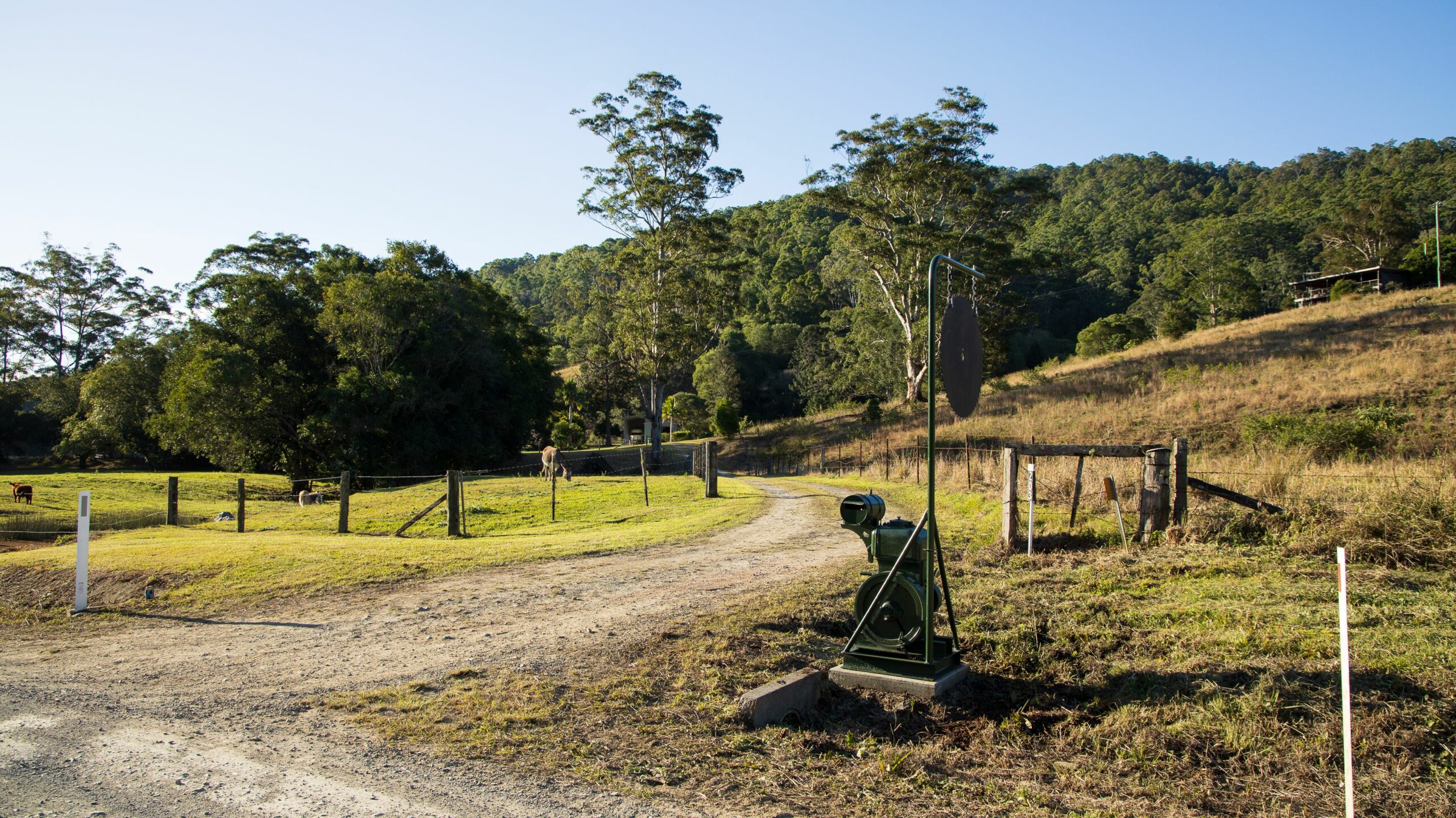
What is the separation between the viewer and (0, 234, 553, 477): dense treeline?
124ft

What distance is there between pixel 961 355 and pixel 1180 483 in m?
6.10

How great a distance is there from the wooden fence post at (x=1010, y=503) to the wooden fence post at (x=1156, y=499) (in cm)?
149

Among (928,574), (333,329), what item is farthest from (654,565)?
(333,329)

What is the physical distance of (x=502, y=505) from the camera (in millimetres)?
20984

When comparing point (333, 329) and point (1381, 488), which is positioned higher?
point (333, 329)

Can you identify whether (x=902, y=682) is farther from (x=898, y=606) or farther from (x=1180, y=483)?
(x=1180, y=483)

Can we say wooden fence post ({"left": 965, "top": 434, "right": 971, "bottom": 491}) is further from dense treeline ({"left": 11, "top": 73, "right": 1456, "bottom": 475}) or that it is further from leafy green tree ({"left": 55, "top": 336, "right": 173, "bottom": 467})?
leafy green tree ({"left": 55, "top": 336, "right": 173, "bottom": 467})

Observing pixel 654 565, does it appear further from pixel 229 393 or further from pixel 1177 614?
pixel 229 393

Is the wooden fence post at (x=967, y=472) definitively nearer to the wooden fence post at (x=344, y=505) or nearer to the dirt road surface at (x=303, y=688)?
the dirt road surface at (x=303, y=688)

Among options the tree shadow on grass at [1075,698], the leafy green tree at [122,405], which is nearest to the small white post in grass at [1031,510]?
the tree shadow on grass at [1075,698]

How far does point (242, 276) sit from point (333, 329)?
766cm

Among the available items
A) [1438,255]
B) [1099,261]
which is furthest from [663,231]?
[1099,261]

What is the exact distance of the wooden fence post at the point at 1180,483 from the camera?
392 inches

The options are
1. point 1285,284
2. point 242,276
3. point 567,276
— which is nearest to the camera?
point 242,276
